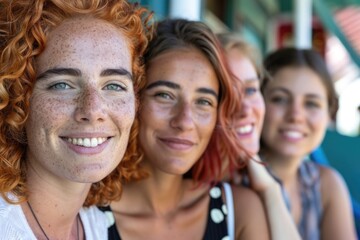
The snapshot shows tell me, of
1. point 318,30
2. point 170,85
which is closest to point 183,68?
point 170,85

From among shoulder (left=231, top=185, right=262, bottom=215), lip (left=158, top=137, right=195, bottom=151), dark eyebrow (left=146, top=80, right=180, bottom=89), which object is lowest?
shoulder (left=231, top=185, right=262, bottom=215)

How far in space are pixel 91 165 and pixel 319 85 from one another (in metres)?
1.60

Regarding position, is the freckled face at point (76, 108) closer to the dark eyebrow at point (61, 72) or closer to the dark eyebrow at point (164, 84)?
the dark eyebrow at point (61, 72)

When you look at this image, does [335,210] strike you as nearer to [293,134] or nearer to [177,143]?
[293,134]

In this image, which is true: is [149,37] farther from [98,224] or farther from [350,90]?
[350,90]

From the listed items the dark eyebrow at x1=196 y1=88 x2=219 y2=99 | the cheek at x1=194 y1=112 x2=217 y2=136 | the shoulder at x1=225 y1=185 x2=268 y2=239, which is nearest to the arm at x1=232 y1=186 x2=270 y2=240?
the shoulder at x1=225 y1=185 x2=268 y2=239

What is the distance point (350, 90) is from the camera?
372 inches

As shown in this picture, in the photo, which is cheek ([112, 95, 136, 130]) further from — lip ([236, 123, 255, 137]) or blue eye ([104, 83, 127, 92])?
lip ([236, 123, 255, 137])

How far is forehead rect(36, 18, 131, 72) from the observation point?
4.37ft

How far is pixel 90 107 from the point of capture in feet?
4.28

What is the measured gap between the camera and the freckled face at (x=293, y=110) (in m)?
2.52

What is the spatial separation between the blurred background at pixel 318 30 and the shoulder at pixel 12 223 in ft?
4.24

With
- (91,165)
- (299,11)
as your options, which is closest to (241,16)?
(299,11)

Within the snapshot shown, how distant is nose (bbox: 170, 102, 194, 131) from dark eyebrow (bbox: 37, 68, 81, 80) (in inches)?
19.7
